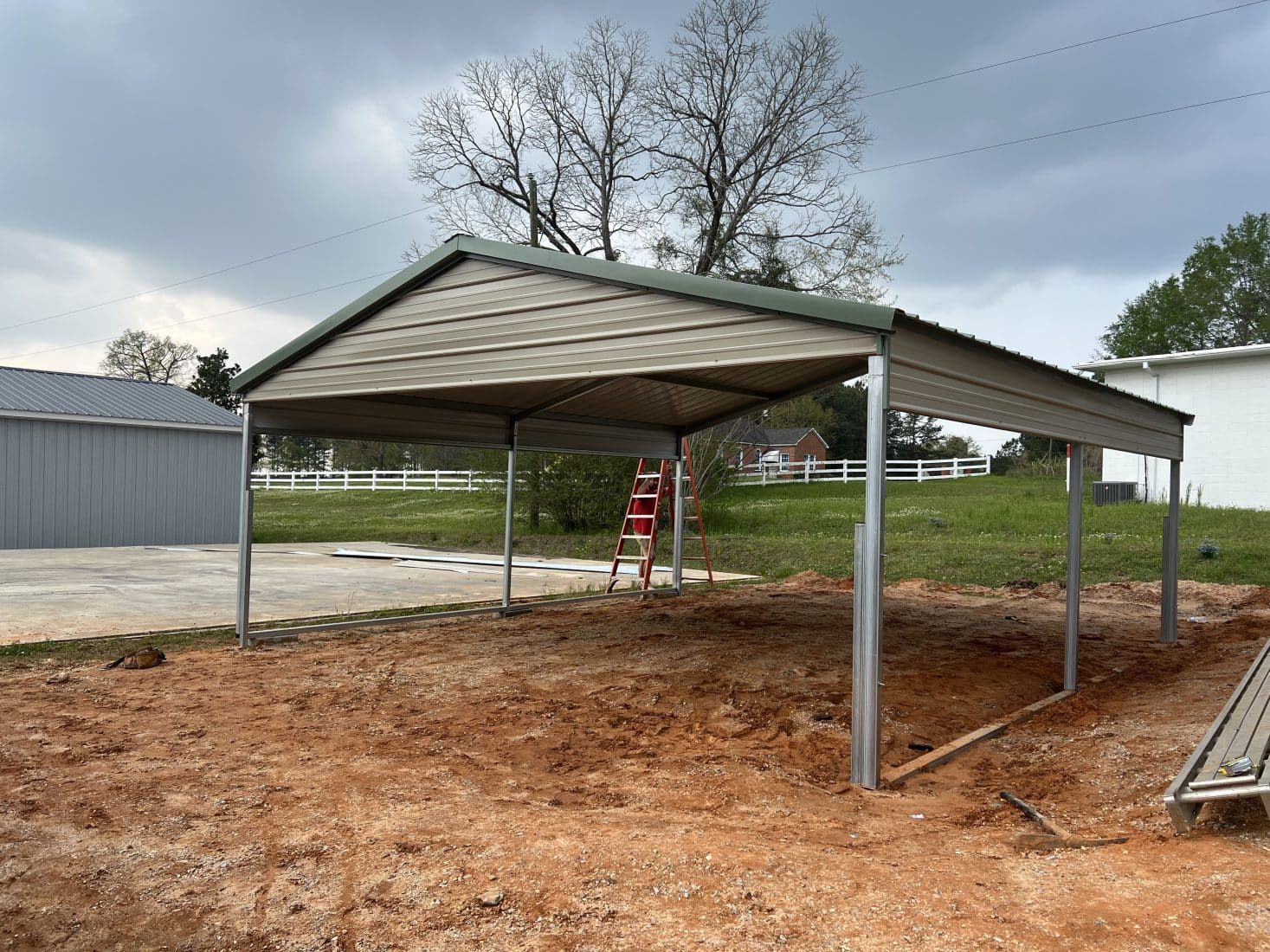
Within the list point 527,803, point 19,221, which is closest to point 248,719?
point 527,803

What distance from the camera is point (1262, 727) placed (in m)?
4.16

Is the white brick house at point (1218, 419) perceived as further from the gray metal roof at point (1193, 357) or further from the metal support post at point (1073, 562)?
the metal support post at point (1073, 562)

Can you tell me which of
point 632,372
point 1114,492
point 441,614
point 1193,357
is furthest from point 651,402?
point 1193,357

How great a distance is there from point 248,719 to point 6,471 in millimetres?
15321

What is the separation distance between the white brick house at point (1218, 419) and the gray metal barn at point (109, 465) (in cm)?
1983

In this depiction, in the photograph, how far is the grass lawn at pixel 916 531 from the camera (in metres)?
14.3

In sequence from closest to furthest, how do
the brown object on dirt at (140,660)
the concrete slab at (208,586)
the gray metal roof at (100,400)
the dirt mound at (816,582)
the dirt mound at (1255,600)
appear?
the brown object on dirt at (140,660) < the concrete slab at (208,586) < the dirt mound at (1255,600) < the dirt mound at (816,582) < the gray metal roof at (100,400)

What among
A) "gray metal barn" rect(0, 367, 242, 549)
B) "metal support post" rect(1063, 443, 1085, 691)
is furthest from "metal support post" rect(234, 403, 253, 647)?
"gray metal barn" rect(0, 367, 242, 549)

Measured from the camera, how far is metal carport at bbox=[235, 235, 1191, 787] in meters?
4.63

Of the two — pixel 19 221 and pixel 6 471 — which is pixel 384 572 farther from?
pixel 19 221

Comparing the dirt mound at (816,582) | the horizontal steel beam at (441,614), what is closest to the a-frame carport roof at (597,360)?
the horizontal steel beam at (441,614)

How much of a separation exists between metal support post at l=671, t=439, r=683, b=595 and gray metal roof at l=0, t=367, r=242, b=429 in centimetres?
1224

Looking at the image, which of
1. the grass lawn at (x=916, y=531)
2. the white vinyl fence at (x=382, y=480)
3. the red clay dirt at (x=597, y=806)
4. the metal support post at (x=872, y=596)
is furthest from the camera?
the white vinyl fence at (x=382, y=480)

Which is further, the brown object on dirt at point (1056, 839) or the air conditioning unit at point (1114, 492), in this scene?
the air conditioning unit at point (1114, 492)
